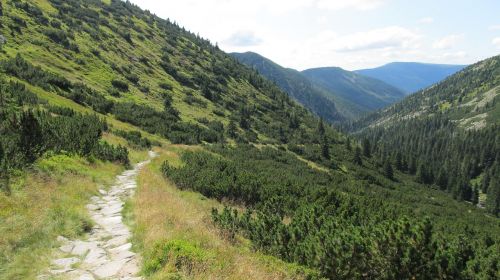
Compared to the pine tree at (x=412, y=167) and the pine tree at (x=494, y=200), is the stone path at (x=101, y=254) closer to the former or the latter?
the pine tree at (x=494, y=200)

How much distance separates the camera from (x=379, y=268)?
10.5 m

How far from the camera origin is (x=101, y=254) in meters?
8.52

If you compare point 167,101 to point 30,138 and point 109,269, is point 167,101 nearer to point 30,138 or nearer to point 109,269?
point 30,138

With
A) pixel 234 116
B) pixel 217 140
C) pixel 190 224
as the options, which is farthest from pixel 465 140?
pixel 190 224

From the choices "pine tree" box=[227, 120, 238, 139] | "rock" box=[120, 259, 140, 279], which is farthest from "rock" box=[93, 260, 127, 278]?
"pine tree" box=[227, 120, 238, 139]

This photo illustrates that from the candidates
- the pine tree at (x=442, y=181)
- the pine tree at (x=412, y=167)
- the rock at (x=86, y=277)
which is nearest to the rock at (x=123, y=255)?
the rock at (x=86, y=277)

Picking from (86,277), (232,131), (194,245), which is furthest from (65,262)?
(232,131)

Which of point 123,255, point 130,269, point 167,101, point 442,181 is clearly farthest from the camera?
point 442,181

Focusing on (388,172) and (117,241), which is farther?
(388,172)

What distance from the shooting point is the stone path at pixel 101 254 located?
7336mm

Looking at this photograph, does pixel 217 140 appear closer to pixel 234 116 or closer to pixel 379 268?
pixel 234 116

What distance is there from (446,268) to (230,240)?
636 cm

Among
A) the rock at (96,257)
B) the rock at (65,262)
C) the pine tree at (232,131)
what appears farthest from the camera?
the pine tree at (232,131)

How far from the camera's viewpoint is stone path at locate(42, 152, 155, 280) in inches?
289
